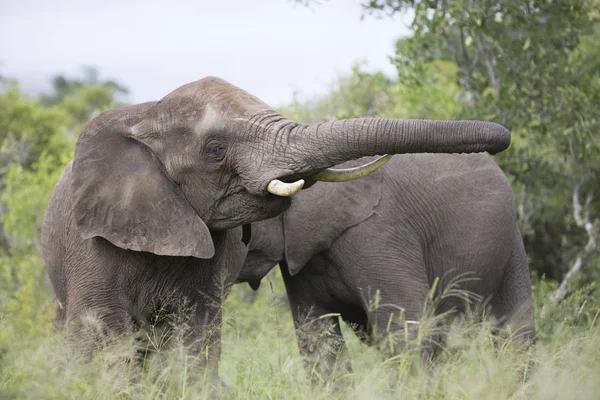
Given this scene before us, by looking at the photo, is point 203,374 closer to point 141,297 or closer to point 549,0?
point 141,297

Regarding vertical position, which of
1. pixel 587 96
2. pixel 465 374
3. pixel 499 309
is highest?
pixel 587 96

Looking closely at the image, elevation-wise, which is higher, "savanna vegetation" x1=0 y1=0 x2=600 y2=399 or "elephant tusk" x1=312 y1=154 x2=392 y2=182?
"elephant tusk" x1=312 y1=154 x2=392 y2=182

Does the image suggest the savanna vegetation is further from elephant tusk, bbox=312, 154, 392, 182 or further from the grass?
elephant tusk, bbox=312, 154, 392, 182

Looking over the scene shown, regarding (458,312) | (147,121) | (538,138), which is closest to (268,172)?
(147,121)

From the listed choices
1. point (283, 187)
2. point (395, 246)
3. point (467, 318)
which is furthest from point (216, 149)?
point (467, 318)

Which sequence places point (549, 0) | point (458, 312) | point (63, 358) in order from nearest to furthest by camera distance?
point (63, 358) → point (458, 312) → point (549, 0)

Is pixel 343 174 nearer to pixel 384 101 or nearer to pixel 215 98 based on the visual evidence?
pixel 215 98

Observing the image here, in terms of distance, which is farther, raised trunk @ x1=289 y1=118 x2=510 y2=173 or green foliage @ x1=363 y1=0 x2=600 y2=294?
green foliage @ x1=363 y1=0 x2=600 y2=294

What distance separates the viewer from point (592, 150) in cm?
762

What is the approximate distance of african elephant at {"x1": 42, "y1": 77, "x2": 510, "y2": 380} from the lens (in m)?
4.19

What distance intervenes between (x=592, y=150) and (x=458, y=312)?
2.42 meters

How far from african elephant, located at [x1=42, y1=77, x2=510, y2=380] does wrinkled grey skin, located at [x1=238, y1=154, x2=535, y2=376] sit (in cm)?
69

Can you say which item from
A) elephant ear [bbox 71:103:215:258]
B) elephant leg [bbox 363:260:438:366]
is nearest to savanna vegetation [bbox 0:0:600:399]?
elephant leg [bbox 363:260:438:366]

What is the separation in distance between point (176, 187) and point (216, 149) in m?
0.28
